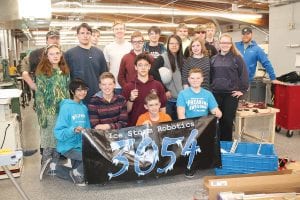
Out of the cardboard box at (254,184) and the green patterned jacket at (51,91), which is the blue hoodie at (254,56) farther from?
the green patterned jacket at (51,91)

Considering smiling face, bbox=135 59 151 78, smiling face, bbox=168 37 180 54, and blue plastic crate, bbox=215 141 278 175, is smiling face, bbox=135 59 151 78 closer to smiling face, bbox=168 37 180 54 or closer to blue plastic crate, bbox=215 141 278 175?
smiling face, bbox=168 37 180 54

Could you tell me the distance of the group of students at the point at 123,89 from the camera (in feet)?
10.5

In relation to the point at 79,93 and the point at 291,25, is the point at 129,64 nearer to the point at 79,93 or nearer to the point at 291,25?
the point at 79,93

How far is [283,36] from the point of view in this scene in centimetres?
677

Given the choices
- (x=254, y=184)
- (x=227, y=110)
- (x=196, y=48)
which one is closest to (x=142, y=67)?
(x=196, y=48)

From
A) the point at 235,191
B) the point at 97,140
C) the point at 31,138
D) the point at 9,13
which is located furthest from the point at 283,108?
the point at 9,13

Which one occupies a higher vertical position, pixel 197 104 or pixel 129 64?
pixel 129 64

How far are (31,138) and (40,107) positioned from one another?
2.15 meters

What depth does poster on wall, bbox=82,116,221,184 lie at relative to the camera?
2996mm

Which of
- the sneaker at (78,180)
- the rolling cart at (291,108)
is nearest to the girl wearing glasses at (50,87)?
the sneaker at (78,180)

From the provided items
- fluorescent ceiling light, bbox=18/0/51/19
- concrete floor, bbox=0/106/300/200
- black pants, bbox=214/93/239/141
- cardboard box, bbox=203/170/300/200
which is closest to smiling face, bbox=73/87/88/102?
concrete floor, bbox=0/106/300/200

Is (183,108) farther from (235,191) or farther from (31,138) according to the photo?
(31,138)

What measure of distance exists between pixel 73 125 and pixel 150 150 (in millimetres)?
817

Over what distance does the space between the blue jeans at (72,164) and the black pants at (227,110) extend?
5.65 ft
